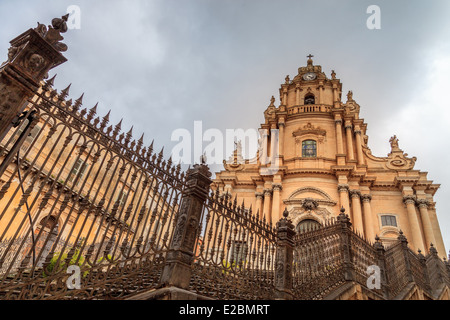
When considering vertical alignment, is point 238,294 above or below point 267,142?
below

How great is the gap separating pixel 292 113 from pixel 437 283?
57.1ft

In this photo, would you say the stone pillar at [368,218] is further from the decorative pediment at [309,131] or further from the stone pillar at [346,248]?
the stone pillar at [346,248]

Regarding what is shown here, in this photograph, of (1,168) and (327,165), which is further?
(327,165)

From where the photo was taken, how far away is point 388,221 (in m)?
19.3

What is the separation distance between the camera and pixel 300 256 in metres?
7.24

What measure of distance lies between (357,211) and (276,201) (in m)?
5.30

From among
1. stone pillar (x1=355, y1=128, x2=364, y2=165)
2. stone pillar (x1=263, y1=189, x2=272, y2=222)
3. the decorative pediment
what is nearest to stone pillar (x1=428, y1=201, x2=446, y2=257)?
stone pillar (x1=355, y1=128, x2=364, y2=165)

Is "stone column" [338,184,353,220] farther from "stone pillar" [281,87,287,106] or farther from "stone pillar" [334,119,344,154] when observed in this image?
"stone pillar" [281,87,287,106]

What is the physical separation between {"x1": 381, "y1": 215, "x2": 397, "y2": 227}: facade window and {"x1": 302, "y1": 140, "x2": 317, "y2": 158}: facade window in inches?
261

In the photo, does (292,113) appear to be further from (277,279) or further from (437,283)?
(277,279)

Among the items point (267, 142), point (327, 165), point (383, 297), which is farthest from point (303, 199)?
point (383, 297)

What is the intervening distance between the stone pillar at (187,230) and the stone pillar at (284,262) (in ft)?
6.64

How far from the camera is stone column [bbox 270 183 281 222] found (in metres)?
19.8
